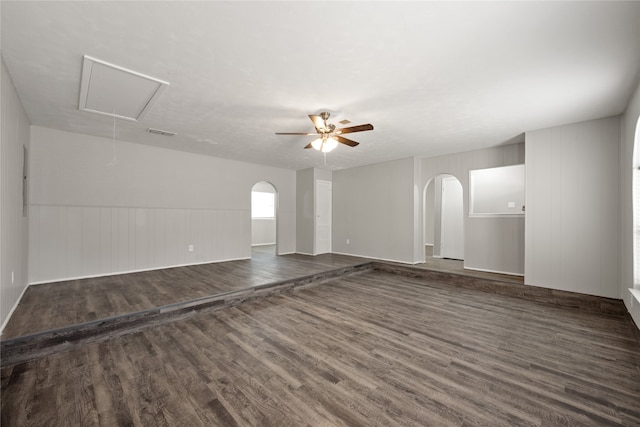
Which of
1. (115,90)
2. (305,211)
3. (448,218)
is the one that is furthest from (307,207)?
(115,90)

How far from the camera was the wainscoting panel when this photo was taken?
440 centimetres

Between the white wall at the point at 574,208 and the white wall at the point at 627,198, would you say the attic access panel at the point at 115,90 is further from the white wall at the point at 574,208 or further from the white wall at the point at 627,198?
the white wall at the point at 574,208

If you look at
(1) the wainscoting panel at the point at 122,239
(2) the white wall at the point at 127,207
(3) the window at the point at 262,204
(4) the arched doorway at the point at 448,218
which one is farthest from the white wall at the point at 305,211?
(4) the arched doorway at the point at 448,218

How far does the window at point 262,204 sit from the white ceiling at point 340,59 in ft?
19.4

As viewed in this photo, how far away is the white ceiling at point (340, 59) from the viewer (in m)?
1.88

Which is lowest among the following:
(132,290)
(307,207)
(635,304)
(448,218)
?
(132,290)

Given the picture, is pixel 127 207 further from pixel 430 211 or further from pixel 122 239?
pixel 430 211

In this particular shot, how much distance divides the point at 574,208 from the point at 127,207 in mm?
7630

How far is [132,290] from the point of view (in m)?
4.00

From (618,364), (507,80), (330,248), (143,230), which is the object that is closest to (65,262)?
(143,230)

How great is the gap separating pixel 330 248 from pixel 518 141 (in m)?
5.25

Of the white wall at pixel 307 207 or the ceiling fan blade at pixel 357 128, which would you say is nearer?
the ceiling fan blade at pixel 357 128

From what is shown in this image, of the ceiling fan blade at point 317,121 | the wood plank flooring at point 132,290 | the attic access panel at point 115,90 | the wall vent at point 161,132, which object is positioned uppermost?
the attic access panel at point 115,90

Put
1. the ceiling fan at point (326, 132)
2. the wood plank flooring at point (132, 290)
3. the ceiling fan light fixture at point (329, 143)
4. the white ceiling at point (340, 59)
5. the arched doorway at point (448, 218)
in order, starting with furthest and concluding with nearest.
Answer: the arched doorway at point (448, 218) → the ceiling fan light fixture at point (329, 143) → the ceiling fan at point (326, 132) → the wood plank flooring at point (132, 290) → the white ceiling at point (340, 59)
